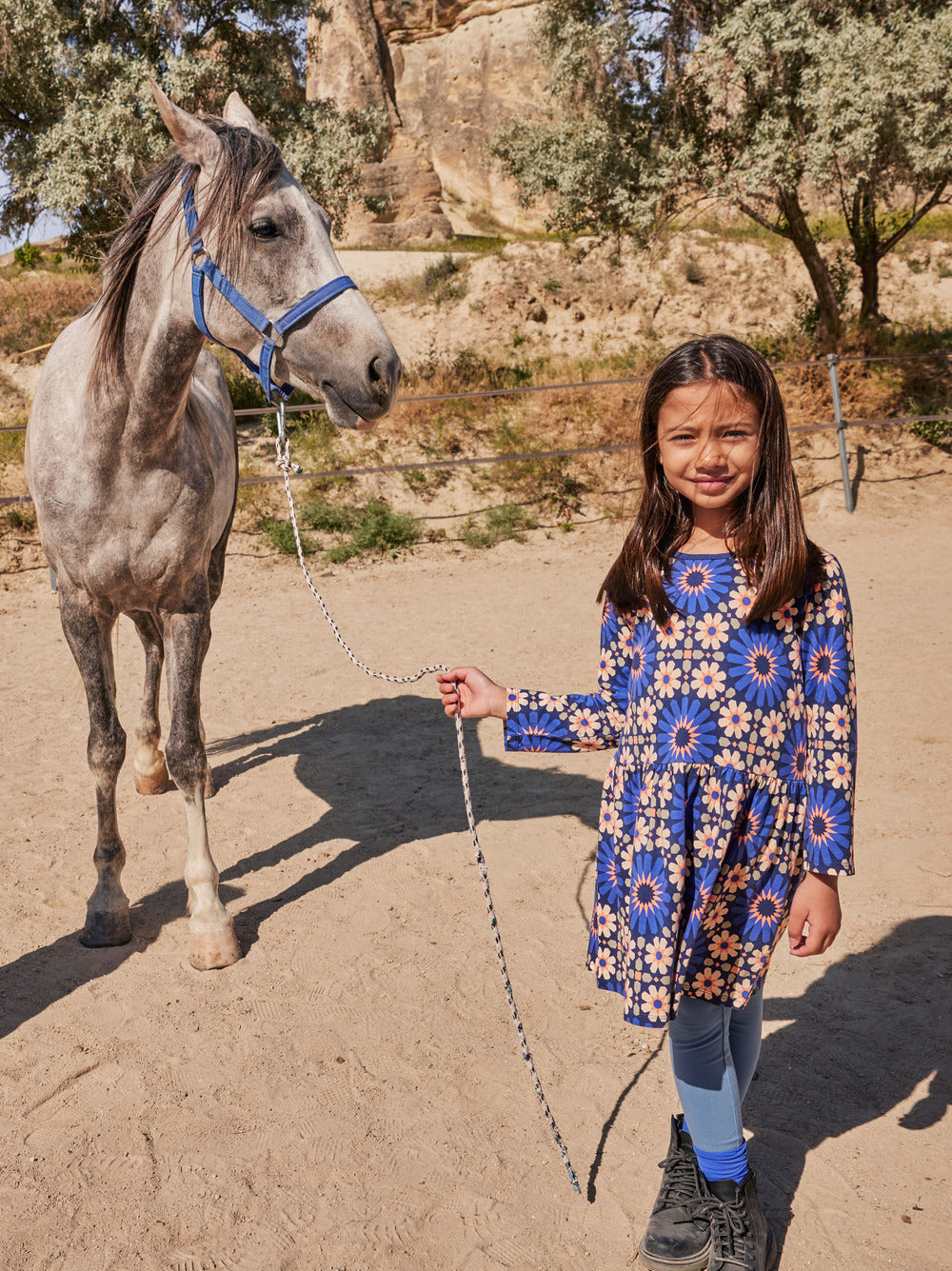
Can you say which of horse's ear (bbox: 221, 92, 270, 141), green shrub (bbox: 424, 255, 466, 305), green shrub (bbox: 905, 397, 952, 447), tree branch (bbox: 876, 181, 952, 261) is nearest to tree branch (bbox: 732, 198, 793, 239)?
tree branch (bbox: 876, 181, 952, 261)

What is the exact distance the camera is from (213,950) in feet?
9.26

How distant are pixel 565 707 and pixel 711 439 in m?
0.57

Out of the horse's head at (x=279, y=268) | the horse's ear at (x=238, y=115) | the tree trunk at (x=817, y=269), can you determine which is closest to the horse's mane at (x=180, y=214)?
the horse's head at (x=279, y=268)

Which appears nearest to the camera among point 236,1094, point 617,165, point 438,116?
point 236,1094

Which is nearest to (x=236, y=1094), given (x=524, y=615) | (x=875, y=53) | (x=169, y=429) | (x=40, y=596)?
(x=169, y=429)

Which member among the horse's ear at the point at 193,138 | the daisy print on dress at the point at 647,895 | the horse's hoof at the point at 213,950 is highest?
the horse's ear at the point at 193,138

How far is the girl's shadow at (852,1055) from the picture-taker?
2.05 metres

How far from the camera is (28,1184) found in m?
1.97

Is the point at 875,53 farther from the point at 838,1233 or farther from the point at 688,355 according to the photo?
the point at 838,1233

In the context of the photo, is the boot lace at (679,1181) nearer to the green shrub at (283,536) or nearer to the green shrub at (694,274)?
the green shrub at (283,536)

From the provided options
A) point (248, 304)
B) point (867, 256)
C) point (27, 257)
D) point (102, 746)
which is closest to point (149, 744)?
point (102, 746)

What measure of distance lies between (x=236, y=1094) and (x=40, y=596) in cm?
650

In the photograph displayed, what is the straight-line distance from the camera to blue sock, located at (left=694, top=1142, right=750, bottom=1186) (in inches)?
66.4

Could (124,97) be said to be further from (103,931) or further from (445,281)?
(103,931)
